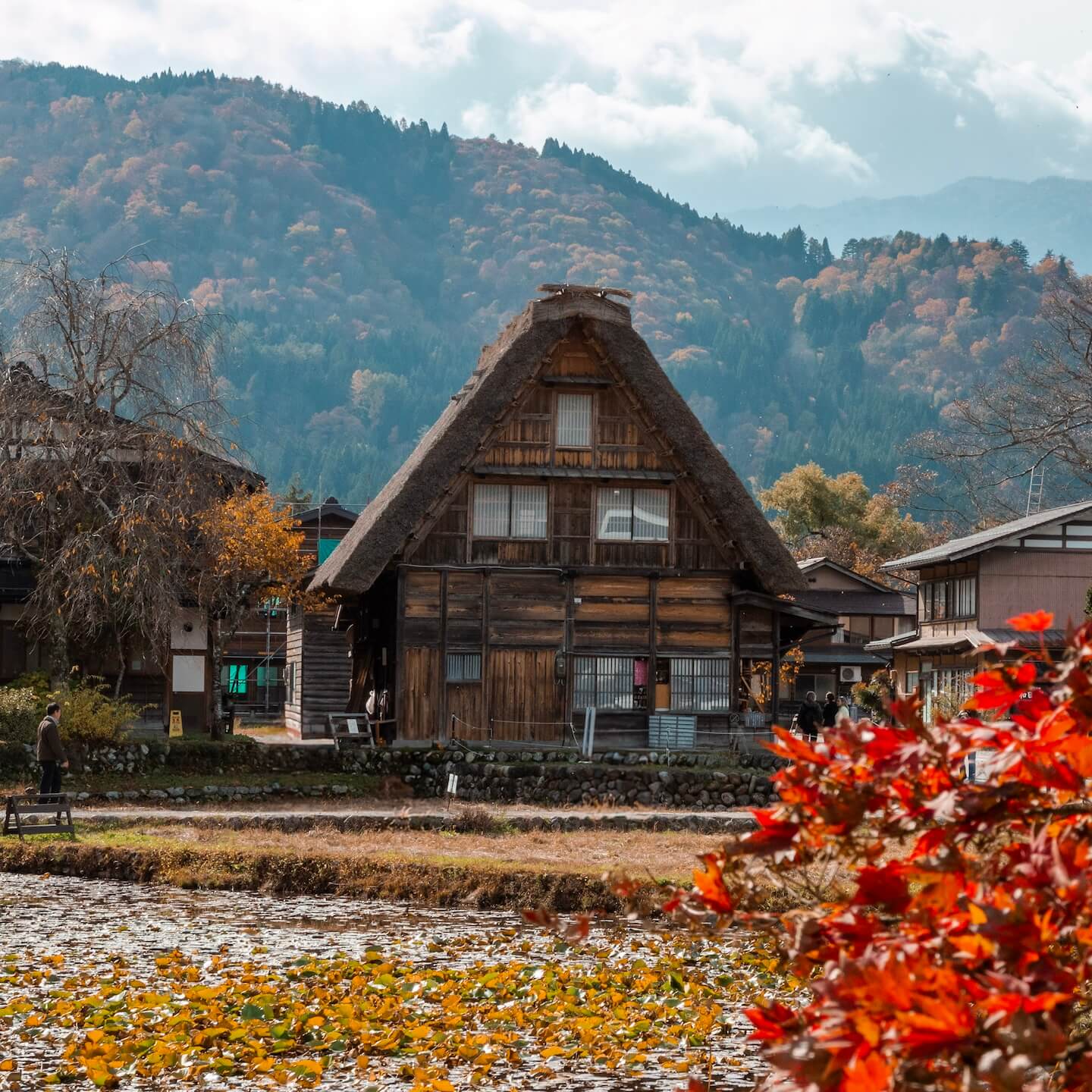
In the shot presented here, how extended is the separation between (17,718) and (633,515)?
41.5 ft

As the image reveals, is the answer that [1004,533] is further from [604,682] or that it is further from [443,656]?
[443,656]

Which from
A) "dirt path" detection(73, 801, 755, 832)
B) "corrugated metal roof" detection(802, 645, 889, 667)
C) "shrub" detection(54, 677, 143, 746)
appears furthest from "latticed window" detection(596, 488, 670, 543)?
"corrugated metal roof" detection(802, 645, 889, 667)

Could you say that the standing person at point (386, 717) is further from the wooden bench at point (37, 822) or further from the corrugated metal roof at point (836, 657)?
the corrugated metal roof at point (836, 657)

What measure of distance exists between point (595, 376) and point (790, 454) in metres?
169

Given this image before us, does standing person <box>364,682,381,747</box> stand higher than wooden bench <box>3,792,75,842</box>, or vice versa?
standing person <box>364,682,381,747</box>

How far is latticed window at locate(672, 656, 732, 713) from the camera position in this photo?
1226 inches

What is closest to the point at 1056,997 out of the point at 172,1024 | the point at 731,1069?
the point at 731,1069

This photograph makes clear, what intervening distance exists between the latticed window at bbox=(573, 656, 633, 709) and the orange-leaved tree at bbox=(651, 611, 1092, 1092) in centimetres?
2638

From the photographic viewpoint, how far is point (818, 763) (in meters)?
3.96

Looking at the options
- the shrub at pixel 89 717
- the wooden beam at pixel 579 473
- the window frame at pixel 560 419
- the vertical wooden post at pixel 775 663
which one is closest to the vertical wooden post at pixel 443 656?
the wooden beam at pixel 579 473

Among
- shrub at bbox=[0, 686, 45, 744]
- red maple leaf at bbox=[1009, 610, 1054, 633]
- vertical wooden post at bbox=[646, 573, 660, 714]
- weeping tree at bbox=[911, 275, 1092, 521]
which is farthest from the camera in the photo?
vertical wooden post at bbox=[646, 573, 660, 714]

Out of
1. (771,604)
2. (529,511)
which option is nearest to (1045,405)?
(771,604)

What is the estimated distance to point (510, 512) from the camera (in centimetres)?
3095

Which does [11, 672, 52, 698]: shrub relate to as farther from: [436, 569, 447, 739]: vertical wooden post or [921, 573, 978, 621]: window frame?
[921, 573, 978, 621]: window frame
